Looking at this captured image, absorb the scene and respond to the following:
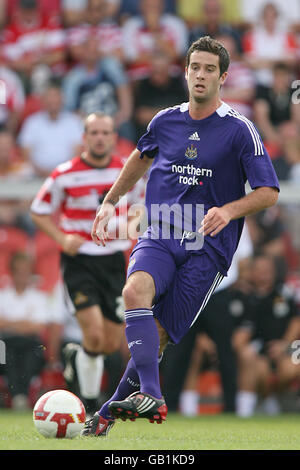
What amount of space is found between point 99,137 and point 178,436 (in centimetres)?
315

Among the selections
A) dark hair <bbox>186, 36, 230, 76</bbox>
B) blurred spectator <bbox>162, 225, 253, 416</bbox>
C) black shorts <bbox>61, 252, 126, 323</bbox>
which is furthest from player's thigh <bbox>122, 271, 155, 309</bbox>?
blurred spectator <bbox>162, 225, 253, 416</bbox>

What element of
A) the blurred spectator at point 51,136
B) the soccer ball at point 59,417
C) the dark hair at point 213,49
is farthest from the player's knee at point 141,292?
the blurred spectator at point 51,136

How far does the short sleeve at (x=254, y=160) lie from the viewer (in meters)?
5.86

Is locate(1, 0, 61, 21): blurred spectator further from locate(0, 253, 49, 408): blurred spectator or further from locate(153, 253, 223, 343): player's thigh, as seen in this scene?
locate(153, 253, 223, 343): player's thigh

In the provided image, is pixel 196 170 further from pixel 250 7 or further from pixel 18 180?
pixel 250 7

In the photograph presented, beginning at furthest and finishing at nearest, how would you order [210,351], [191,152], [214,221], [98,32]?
1. [98,32]
2. [210,351]
3. [191,152]
4. [214,221]

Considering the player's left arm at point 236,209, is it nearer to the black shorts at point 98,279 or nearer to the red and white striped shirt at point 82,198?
the black shorts at point 98,279

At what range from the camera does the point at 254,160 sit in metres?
5.91

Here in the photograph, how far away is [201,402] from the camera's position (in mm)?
10914

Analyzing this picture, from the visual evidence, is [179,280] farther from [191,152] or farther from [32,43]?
[32,43]

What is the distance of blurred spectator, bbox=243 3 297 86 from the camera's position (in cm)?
1326

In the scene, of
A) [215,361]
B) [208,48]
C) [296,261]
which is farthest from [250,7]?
[208,48]

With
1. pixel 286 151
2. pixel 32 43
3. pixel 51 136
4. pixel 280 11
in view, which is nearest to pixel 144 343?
pixel 286 151

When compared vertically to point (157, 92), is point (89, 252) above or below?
below
